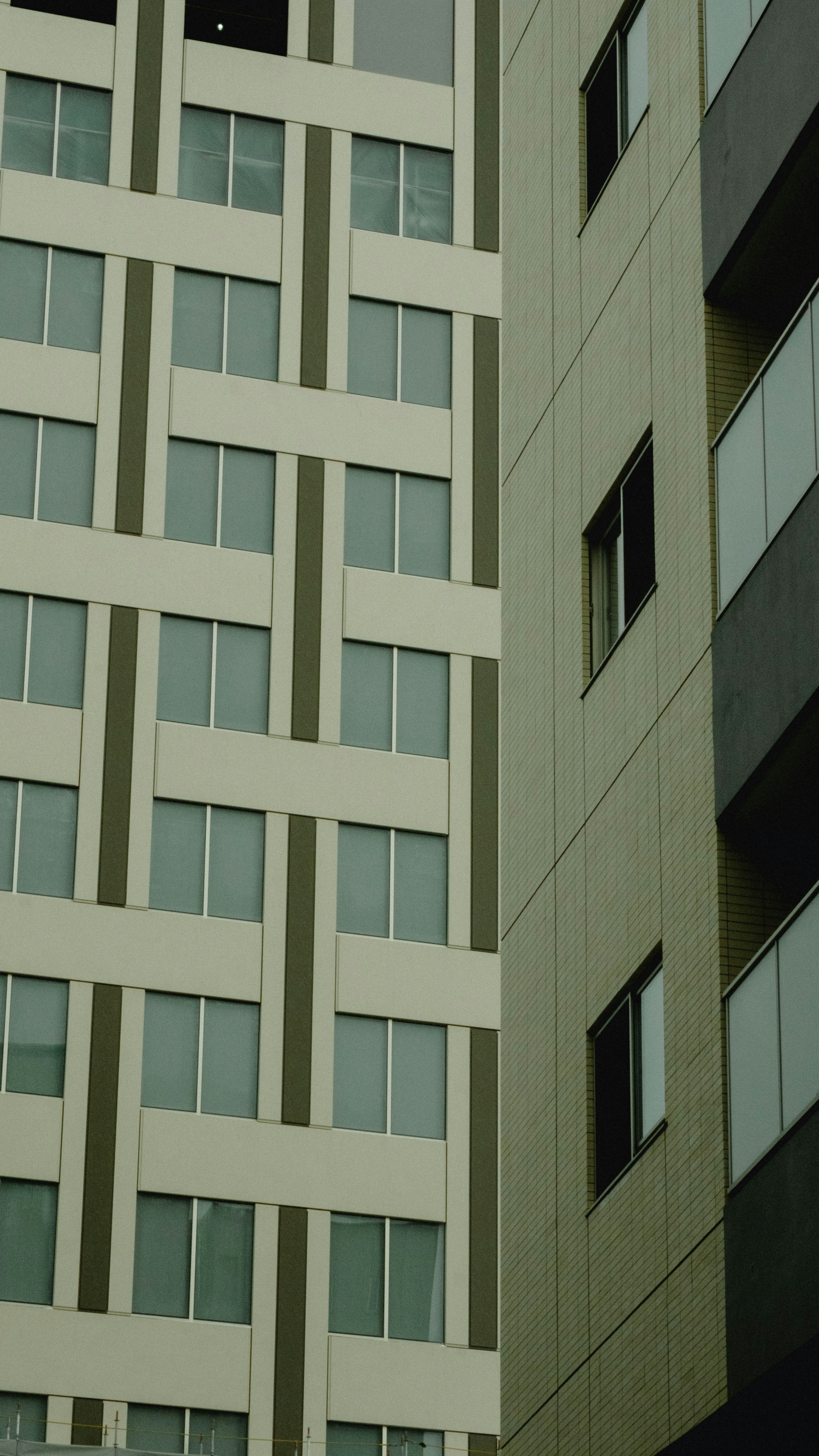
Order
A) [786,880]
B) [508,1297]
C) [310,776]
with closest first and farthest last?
[786,880] → [508,1297] → [310,776]

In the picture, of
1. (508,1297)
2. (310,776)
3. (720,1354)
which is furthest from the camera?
(310,776)

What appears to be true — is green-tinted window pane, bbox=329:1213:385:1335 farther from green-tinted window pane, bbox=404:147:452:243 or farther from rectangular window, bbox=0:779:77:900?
green-tinted window pane, bbox=404:147:452:243

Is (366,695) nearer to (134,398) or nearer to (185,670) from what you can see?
(185,670)

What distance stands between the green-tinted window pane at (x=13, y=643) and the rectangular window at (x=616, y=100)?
2396cm

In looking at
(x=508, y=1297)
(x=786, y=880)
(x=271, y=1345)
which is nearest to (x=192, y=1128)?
(x=271, y=1345)

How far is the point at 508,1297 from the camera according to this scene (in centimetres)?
2045

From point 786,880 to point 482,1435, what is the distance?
27.7 metres

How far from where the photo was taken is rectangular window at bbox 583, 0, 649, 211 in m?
21.1

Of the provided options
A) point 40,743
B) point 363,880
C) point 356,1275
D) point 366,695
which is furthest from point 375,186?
point 356,1275

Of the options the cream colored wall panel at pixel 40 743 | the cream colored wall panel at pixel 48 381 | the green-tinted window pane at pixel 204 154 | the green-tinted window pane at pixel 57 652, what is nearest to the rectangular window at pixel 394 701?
the green-tinted window pane at pixel 57 652

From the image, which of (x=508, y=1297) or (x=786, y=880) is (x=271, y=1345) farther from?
(x=786, y=880)

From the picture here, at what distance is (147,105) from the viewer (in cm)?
4853

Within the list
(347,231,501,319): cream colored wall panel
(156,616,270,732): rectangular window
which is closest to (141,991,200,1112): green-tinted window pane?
(156,616,270,732): rectangular window

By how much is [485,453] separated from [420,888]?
9.64 m
